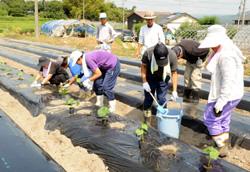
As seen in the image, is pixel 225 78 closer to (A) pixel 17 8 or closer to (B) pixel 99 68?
(B) pixel 99 68

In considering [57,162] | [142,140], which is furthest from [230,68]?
[57,162]

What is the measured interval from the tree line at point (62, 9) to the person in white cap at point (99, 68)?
4072 centimetres

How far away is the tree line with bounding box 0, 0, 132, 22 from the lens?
1796 inches

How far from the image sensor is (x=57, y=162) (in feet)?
11.7

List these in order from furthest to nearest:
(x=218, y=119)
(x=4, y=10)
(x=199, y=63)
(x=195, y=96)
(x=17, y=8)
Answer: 1. (x=17, y=8)
2. (x=4, y=10)
3. (x=195, y=96)
4. (x=199, y=63)
5. (x=218, y=119)

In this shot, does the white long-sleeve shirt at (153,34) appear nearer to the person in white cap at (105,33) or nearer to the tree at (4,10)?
the person in white cap at (105,33)

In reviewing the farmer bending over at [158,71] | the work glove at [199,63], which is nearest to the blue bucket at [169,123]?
the farmer bending over at [158,71]

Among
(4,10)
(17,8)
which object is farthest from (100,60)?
(17,8)

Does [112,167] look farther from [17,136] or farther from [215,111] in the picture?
[17,136]

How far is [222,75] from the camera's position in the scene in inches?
133

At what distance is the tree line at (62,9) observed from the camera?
45.6 meters

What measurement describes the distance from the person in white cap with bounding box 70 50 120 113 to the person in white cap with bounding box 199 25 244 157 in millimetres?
1819

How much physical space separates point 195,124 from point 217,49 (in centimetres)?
158

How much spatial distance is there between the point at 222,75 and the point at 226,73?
57mm
